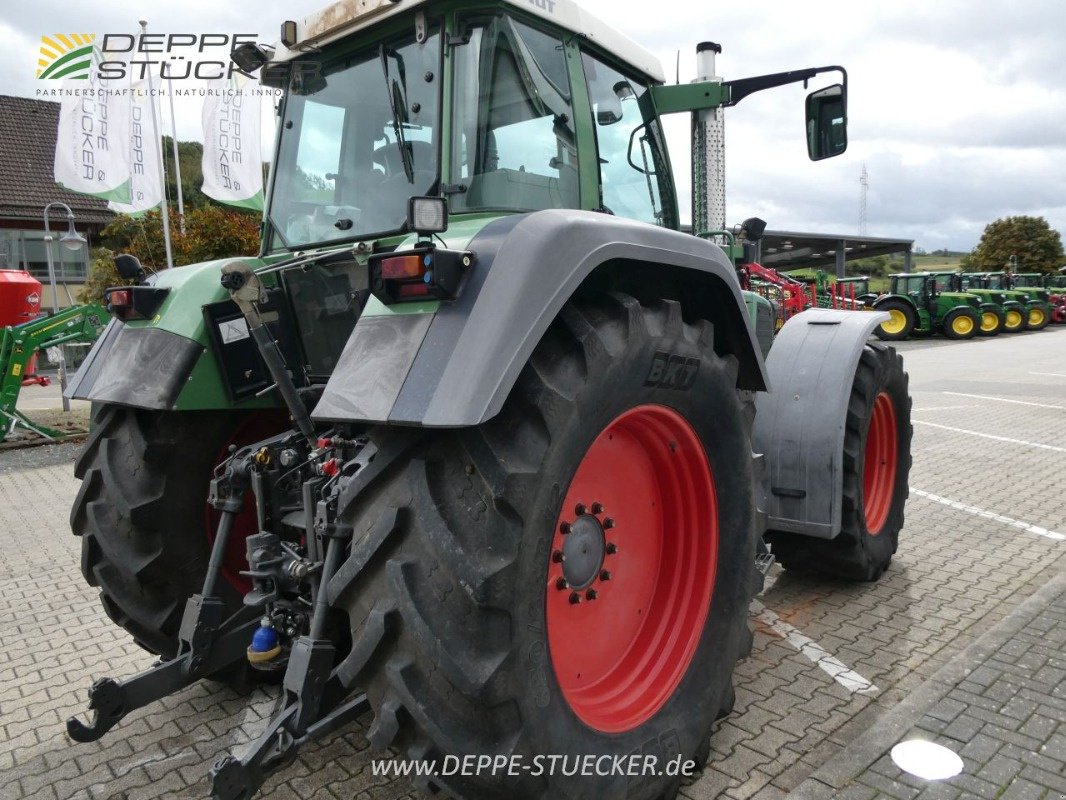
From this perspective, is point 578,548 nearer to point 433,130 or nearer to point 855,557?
point 433,130

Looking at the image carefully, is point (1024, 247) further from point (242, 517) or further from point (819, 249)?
point (242, 517)

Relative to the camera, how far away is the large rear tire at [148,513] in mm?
2674

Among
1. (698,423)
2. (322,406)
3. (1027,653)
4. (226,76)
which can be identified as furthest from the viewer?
(226,76)

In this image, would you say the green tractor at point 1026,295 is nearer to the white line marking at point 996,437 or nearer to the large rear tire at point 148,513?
the white line marking at point 996,437

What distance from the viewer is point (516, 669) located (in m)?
1.77

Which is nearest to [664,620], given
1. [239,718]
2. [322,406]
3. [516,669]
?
[516,669]

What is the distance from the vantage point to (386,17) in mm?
2555

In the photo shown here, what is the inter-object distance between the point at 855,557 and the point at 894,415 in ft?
2.85

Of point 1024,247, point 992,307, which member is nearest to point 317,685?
point 992,307

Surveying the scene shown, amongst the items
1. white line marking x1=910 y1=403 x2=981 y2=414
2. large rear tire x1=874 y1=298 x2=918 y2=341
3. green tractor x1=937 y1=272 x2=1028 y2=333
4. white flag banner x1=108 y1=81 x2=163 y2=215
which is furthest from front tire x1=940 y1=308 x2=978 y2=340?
white flag banner x1=108 y1=81 x2=163 y2=215

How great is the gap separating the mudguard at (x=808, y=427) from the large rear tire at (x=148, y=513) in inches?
92.2

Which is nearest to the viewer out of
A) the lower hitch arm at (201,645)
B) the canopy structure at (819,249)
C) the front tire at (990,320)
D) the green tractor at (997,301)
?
the lower hitch arm at (201,645)

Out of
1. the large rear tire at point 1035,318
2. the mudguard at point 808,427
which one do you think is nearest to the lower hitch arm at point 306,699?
the mudguard at point 808,427

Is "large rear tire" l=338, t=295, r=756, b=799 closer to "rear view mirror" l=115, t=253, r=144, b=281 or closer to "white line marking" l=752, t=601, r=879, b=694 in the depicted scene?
"white line marking" l=752, t=601, r=879, b=694
